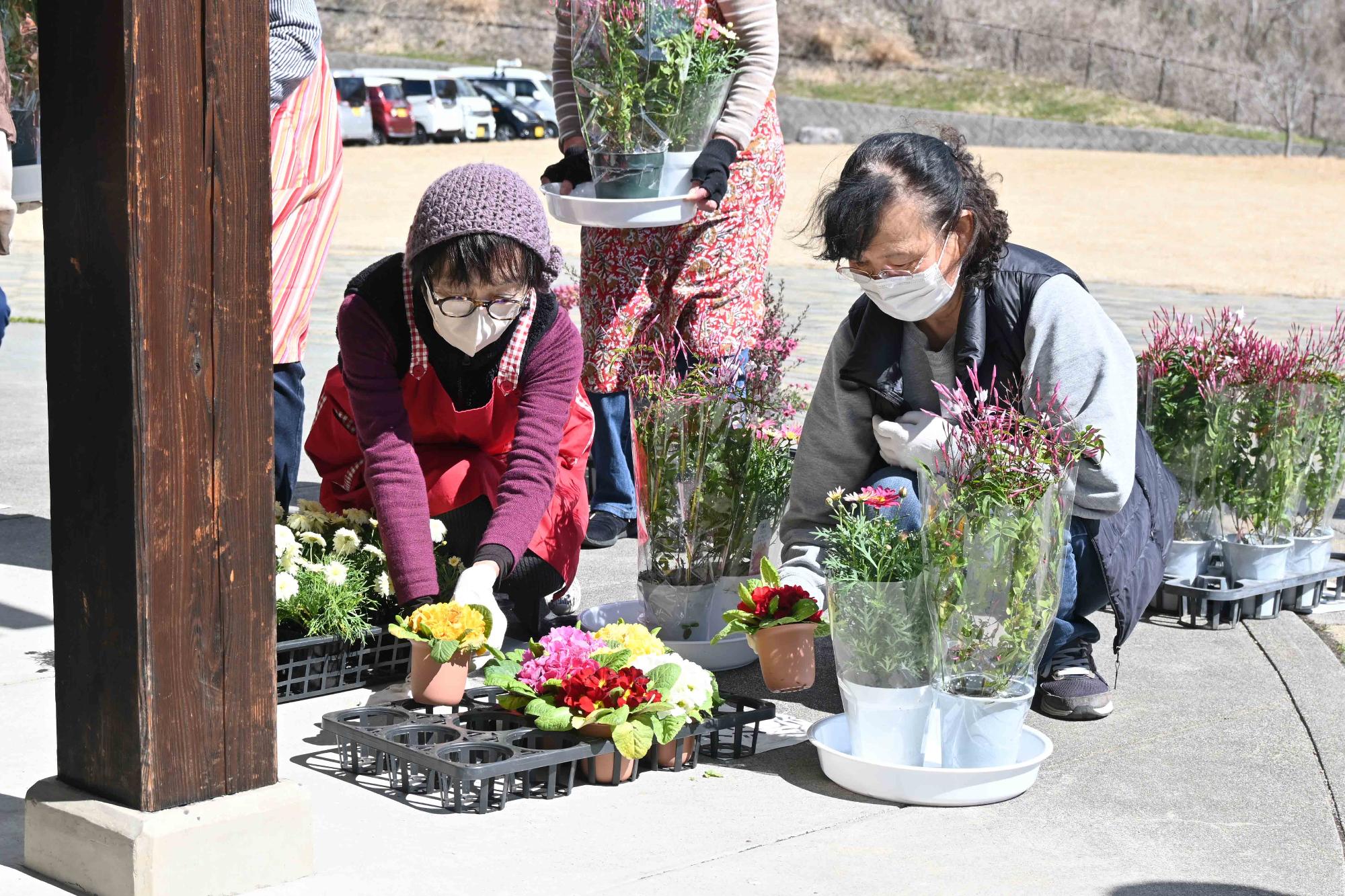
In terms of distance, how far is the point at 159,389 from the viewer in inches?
84.7

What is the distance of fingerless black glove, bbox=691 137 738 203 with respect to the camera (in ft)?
13.7

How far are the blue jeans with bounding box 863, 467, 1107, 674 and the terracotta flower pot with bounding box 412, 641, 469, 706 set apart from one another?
880mm

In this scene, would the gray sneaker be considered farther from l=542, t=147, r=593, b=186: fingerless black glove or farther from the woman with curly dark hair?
l=542, t=147, r=593, b=186: fingerless black glove

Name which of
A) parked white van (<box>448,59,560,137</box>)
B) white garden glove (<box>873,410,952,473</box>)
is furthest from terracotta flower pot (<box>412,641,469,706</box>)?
parked white van (<box>448,59,560,137</box>)

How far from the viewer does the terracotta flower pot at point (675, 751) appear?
290cm

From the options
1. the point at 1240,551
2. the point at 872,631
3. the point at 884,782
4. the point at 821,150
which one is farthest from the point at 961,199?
the point at 821,150

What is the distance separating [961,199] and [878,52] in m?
42.2

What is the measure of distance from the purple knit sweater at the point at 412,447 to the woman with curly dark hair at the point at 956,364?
1.82 feet

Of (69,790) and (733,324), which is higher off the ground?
(733,324)

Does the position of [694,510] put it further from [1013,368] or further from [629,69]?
[629,69]

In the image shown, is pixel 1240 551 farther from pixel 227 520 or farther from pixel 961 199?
pixel 227 520

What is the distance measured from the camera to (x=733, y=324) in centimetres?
438

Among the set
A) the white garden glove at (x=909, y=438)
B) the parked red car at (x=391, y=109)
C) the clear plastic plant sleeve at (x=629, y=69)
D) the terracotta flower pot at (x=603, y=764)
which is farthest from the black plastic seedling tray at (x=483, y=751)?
the parked red car at (x=391, y=109)

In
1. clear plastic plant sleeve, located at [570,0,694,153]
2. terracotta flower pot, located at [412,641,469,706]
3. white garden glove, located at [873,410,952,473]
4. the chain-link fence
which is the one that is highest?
the chain-link fence
